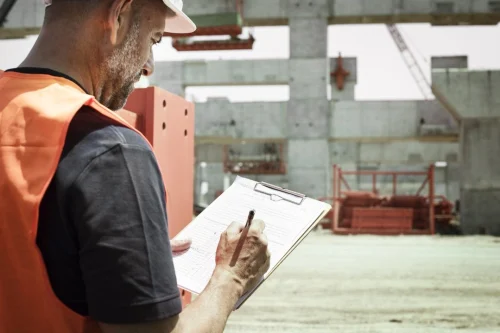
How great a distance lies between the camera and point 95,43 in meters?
1.10

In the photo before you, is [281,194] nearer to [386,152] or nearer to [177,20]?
[177,20]

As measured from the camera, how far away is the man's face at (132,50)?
1138mm

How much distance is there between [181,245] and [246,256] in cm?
47

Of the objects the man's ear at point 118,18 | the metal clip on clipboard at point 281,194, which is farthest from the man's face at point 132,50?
the metal clip on clipboard at point 281,194

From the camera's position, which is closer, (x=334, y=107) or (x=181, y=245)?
(x=181, y=245)

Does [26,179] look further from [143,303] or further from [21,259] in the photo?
[143,303]

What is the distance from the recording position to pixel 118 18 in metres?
1.10

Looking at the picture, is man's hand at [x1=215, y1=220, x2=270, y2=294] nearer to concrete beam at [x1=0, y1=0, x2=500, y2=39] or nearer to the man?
the man

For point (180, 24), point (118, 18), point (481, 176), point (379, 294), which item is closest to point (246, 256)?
point (118, 18)

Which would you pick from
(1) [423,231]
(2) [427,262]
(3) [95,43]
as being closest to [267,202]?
(3) [95,43]

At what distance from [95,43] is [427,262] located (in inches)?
326

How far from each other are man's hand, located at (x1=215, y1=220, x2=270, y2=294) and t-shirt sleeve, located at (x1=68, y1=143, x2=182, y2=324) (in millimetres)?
332

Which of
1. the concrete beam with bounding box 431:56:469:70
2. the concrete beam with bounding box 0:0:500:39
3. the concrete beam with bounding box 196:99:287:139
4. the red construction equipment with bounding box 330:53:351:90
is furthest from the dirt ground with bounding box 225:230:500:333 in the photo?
the red construction equipment with bounding box 330:53:351:90

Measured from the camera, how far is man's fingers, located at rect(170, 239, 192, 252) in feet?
5.56
